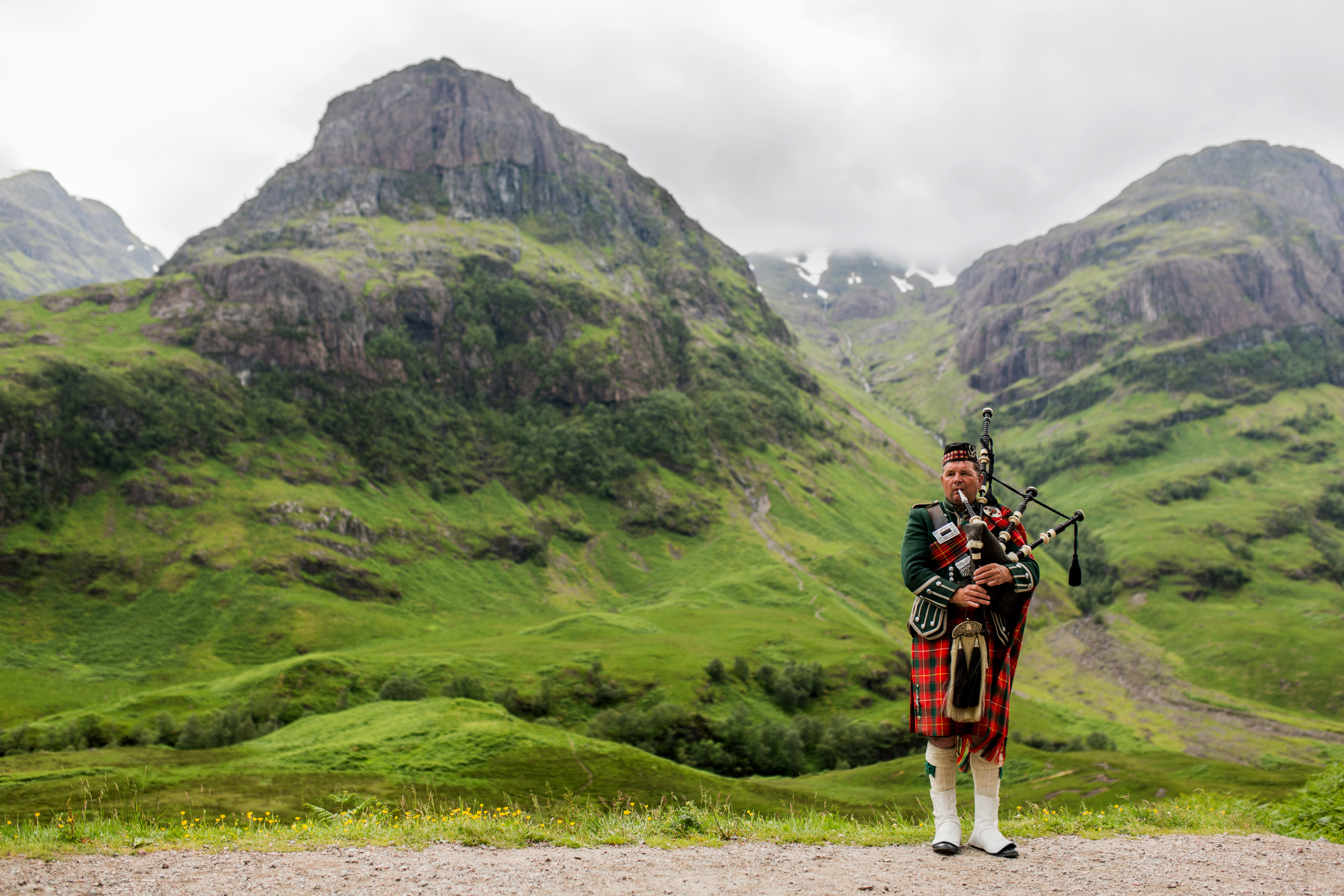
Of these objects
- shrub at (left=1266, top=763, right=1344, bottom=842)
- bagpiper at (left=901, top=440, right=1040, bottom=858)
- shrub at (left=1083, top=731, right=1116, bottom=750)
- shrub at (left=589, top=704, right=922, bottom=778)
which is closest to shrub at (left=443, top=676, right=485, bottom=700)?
shrub at (left=589, top=704, right=922, bottom=778)

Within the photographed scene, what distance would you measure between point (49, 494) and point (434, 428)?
7545cm

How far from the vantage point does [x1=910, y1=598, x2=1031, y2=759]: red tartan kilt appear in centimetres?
1014

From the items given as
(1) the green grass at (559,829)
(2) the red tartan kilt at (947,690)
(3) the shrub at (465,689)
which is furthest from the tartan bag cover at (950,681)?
(3) the shrub at (465,689)

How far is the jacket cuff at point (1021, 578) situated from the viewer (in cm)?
997

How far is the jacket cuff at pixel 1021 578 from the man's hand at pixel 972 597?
34cm

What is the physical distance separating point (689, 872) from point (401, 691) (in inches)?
2857

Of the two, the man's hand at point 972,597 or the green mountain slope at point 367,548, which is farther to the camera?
the green mountain slope at point 367,548

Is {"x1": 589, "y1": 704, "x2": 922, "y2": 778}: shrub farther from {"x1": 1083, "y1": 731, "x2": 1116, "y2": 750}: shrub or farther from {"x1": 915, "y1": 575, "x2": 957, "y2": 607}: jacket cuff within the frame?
{"x1": 915, "y1": 575, "x2": 957, "y2": 607}: jacket cuff

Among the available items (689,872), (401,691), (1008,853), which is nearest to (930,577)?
(1008,853)

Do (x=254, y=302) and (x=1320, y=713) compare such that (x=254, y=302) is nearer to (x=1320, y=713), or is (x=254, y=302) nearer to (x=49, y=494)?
(x=49, y=494)

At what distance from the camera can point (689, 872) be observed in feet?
28.5

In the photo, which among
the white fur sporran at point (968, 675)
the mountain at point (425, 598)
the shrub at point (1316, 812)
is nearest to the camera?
the white fur sporran at point (968, 675)

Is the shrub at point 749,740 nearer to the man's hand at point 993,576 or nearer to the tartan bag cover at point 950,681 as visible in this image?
the tartan bag cover at point 950,681

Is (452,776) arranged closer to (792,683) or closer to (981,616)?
(981,616)
